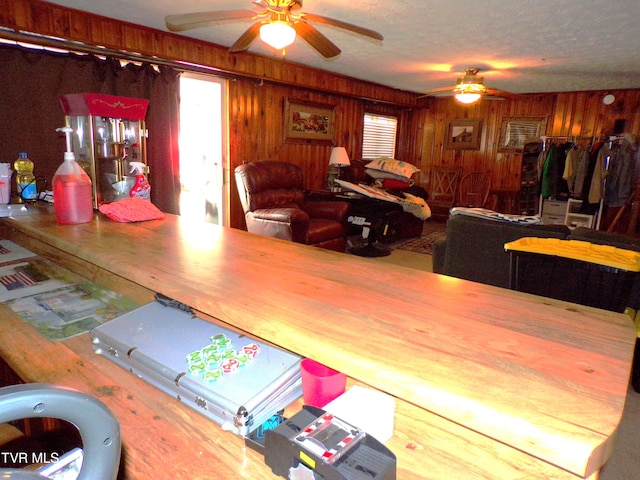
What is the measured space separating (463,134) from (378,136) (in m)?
1.60

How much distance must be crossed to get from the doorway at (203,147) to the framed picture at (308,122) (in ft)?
3.36

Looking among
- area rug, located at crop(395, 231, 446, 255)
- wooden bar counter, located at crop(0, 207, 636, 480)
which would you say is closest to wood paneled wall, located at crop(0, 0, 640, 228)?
area rug, located at crop(395, 231, 446, 255)

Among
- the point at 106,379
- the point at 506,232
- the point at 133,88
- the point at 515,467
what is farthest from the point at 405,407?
the point at 133,88

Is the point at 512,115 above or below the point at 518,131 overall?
above

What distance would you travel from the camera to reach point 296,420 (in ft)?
2.37

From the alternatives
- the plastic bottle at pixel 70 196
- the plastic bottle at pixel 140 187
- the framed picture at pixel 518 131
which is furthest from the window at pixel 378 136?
the plastic bottle at pixel 70 196

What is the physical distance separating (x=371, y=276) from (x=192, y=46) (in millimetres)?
3800

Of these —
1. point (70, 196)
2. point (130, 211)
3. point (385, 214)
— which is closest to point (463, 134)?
point (385, 214)

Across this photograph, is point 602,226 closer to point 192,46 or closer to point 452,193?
point 452,193

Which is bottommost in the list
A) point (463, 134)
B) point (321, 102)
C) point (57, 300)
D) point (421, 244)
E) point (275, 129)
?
point (421, 244)

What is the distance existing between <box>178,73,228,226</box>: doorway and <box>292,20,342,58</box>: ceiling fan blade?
82.4 inches

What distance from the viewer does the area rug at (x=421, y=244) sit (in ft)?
17.1

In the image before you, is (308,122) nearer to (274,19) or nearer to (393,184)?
(393,184)

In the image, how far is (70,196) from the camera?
169 centimetres
